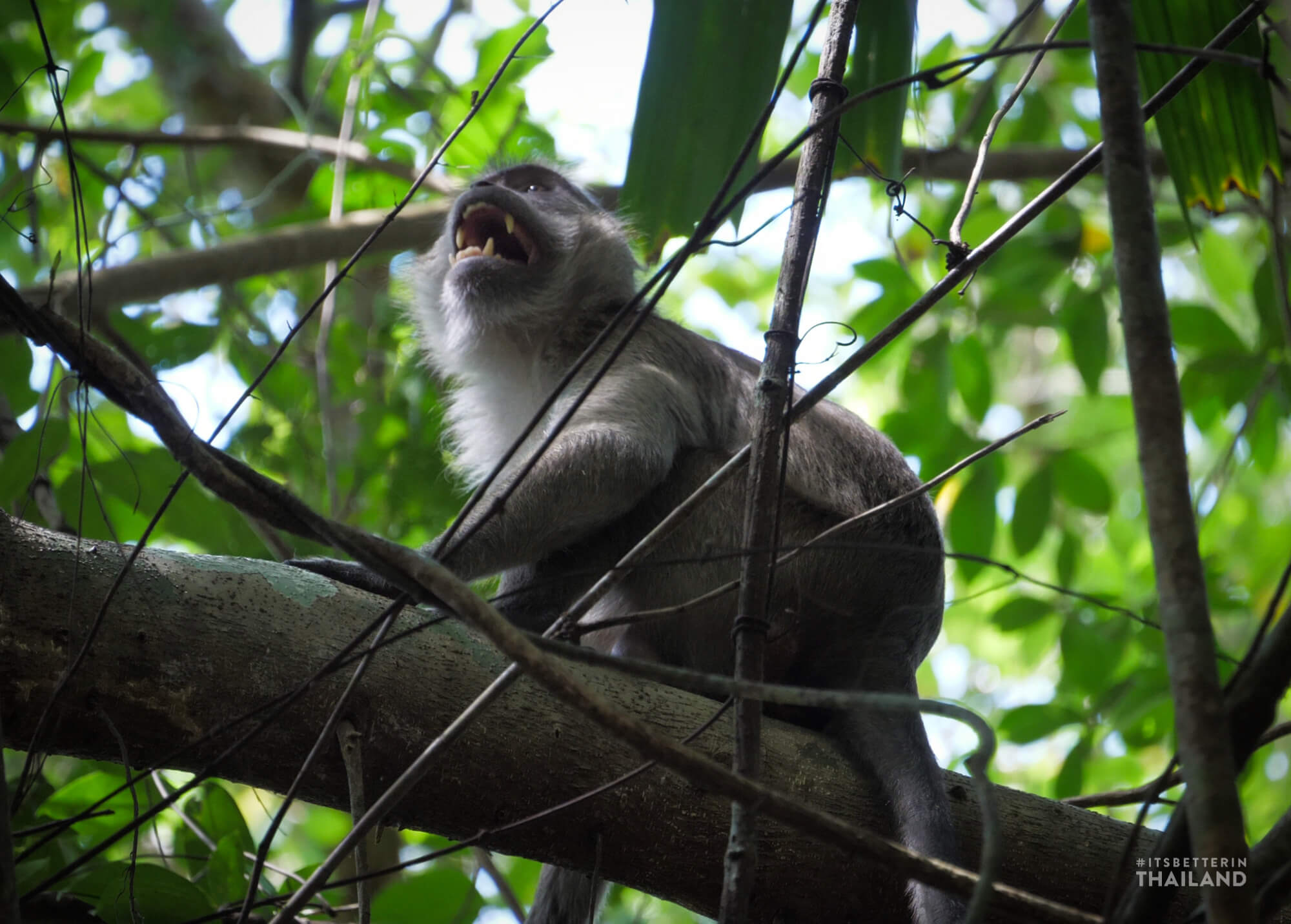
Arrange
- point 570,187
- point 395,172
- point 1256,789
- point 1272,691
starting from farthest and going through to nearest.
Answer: point 1256,789, point 395,172, point 570,187, point 1272,691

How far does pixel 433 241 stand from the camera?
5152mm

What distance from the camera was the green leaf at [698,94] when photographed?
102 inches

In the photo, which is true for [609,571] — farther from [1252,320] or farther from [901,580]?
[1252,320]

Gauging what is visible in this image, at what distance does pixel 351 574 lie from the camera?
262 cm

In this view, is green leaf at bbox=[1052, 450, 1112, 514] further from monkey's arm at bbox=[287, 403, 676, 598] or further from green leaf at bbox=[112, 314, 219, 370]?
green leaf at bbox=[112, 314, 219, 370]

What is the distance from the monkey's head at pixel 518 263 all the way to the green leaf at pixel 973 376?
4.68 feet

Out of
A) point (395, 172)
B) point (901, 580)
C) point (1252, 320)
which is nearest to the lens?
point (901, 580)

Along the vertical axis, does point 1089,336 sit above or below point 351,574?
above

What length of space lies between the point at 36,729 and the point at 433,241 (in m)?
3.65

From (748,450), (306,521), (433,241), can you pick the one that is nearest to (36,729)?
(306,521)

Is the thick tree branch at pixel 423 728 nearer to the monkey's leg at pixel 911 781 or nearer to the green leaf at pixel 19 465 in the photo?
the monkey's leg at pixel 911 781

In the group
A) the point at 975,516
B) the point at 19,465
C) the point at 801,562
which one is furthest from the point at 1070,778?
the point at 19,465

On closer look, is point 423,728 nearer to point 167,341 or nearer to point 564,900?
point 564,900

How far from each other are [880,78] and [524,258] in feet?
6.13
